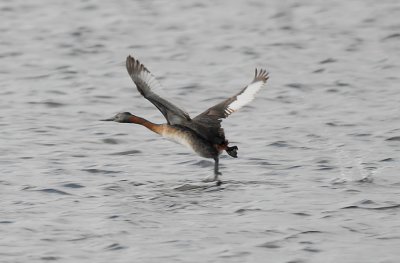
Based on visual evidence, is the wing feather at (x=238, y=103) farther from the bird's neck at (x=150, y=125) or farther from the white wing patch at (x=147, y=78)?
the white wing patch at (x=147, y=78)

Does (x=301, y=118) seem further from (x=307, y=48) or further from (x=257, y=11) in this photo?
(x=257, y=11)

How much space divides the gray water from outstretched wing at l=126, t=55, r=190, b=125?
2.95 ft

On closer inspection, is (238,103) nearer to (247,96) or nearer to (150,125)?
(247,96)

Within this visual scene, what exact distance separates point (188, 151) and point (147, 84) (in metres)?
2.44

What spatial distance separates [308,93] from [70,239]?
9215 mm

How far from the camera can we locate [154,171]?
15.4 metres

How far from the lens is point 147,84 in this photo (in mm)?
14398

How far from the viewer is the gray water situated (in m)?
12.1

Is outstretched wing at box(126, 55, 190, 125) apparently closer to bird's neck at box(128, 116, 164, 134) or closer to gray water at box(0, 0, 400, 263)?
bird's neck at box(128, 116, 164, 134)

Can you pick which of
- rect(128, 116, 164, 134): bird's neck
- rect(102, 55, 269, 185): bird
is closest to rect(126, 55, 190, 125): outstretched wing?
rect(102, 55, 269, 185): bird

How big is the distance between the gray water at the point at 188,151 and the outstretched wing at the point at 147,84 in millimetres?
900

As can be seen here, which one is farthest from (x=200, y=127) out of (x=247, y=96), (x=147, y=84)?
(x=147, y=84)

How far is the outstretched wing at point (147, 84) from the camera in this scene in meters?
14.3

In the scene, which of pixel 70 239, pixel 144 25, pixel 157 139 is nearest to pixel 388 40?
pixel 144 25
